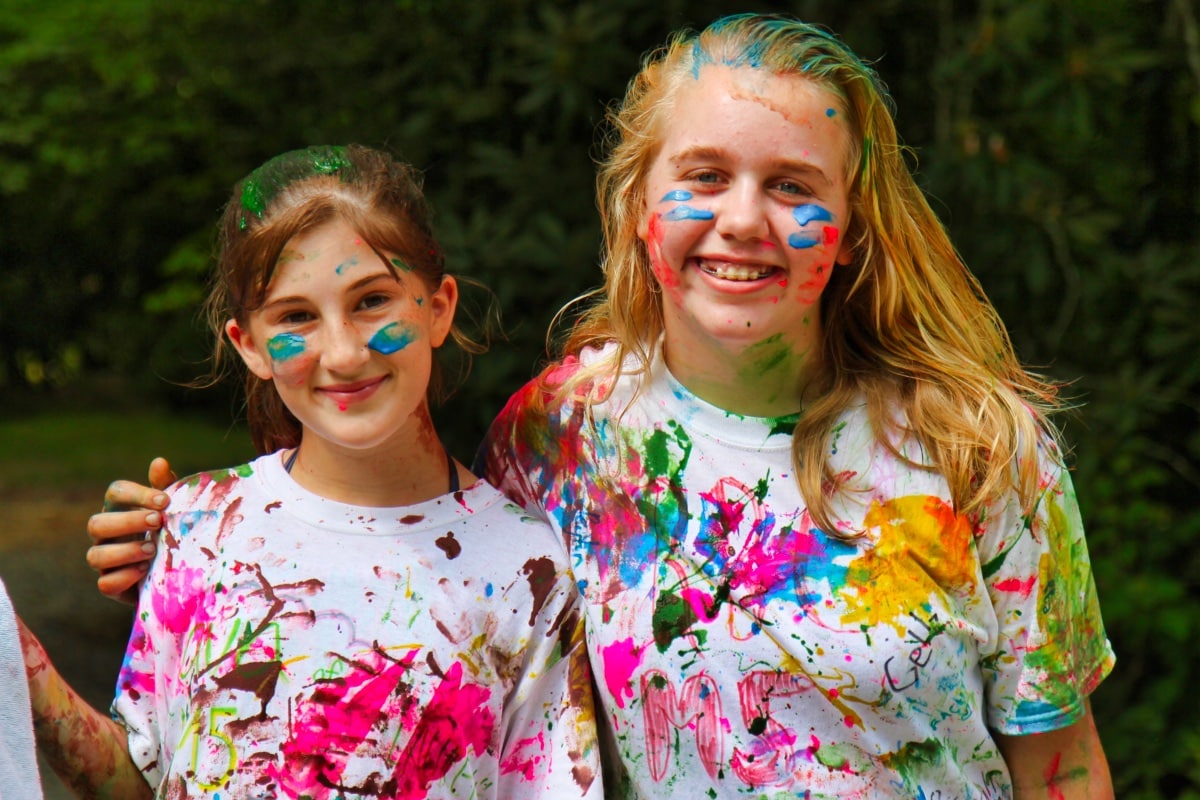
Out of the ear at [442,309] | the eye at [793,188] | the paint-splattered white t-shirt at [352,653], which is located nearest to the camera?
the paint-splattered white t-shirt at [352,653]

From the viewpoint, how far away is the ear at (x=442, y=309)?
2.14 m

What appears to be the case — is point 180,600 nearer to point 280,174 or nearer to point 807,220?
point 280,174

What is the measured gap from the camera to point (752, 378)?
2.13 meters

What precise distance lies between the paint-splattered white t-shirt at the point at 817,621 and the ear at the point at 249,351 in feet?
1.75

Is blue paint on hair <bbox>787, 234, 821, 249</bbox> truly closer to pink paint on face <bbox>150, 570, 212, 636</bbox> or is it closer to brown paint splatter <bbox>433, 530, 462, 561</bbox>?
brown paint splatter <bbox>433, 530, 462, 561</bbox>

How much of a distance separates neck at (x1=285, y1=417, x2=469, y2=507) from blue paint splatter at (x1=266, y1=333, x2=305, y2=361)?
17 cm

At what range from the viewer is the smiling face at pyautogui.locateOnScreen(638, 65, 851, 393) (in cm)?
201

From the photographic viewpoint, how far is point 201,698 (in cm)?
195

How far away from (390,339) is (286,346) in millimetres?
155

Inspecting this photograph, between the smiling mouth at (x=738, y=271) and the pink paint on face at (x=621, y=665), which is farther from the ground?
the smiling mouth at (x=738, y=271)

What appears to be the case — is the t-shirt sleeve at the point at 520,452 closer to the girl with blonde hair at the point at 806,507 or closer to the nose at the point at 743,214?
the girl with blonde hair at the point at 806,507

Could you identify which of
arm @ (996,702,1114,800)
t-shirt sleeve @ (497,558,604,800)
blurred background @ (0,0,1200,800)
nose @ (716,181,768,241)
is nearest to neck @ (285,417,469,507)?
t-shirt sleeve @ (497,558,604,800)

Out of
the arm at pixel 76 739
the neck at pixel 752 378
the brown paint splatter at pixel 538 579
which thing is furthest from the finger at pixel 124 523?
the neck at pixel 752 378

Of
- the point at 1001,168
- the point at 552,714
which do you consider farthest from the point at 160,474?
the point at 1001,168
